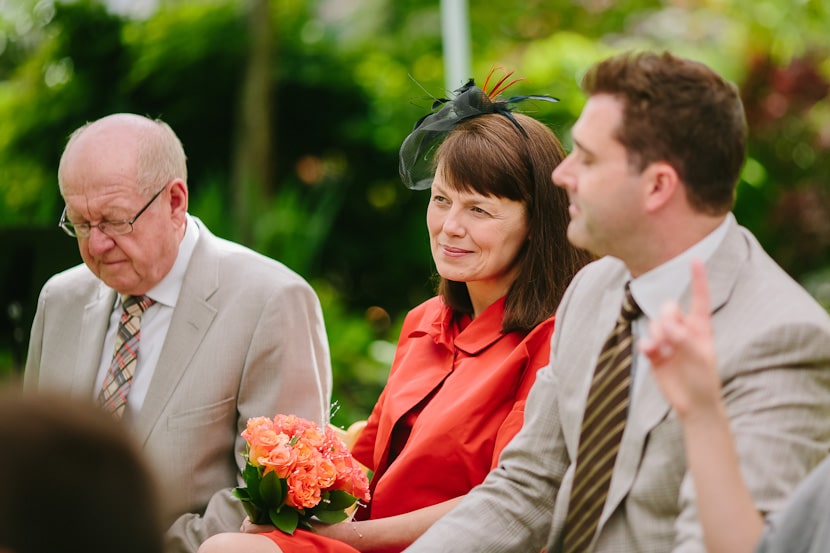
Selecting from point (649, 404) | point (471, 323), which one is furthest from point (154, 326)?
point (649, 404)

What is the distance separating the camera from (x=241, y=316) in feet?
11.1

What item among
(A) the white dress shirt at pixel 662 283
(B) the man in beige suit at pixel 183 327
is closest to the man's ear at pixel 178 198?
(B) the man in beige suit at pixel 183 327

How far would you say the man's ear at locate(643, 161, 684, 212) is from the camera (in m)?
2.17

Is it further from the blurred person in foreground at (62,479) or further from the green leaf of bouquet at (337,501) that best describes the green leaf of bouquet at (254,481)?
the blurred person in foreground at (62,479)

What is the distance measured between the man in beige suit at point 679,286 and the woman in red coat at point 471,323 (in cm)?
60

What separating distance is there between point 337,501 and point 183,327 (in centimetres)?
84

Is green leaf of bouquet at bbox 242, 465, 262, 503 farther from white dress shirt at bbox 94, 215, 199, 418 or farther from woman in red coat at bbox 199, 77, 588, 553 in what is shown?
white dress shirt at bbox 94, 215, 199, 418

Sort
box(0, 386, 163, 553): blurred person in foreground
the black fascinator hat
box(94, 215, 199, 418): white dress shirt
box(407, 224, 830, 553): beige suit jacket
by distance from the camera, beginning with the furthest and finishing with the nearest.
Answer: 1. box(94, 215, 199, 418): white dress shirt
2. the black fascinator hat
3. box(407, 224, 830, 553): beige suit jacket
4. box(0, 386, 163, 553): blurred person in foreground

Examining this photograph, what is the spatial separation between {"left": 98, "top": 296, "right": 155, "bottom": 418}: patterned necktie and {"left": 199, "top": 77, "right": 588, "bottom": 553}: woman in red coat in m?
0.79

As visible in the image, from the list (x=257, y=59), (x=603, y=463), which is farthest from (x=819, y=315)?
(x=257, y=59)

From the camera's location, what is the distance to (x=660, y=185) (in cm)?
219

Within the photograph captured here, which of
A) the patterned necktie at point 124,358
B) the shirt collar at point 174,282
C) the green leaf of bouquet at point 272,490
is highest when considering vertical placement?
the shirt collar at point 174,282

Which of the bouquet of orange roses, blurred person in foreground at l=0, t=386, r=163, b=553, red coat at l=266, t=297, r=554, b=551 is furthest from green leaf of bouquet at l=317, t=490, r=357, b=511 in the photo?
blurred person in foreground at l=0, t=386, r=163, b=553

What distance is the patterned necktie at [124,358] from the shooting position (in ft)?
11.3
